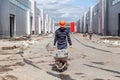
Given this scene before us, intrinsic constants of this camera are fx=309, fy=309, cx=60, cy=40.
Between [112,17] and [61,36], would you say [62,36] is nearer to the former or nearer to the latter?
[61,36]

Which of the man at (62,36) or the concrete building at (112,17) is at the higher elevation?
the concrete building at (112,17)

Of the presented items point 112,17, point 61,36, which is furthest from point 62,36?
point 112,17

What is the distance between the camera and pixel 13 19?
6262 cm

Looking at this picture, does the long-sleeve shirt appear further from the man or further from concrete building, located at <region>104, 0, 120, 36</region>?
concrete building, located at <region>104, 0, 120, 36</region>

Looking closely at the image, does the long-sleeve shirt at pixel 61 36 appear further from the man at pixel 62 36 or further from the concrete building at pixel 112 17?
the concrete building at pixel 112 17

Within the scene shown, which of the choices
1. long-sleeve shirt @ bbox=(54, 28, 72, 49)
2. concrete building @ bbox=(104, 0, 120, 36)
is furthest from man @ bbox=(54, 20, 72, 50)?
concrete building @ bbox=(104, 0, 120, 36)

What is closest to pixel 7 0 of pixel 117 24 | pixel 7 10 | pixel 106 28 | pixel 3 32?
pixel 7 10

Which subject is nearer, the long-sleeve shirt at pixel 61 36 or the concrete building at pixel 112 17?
the long-sleeve shirt at pixel 61 36

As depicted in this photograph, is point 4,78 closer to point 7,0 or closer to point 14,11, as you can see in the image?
point 7,0

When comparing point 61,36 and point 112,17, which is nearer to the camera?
point 61,36

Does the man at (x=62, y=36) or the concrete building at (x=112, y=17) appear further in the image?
the concrete building at (x=112, y=17)

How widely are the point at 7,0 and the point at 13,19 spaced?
9000mm

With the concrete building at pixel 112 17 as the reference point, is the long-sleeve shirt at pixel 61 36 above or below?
below

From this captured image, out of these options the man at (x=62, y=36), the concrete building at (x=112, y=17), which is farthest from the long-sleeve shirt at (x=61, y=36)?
the concrete building at (x=112, y=17)
